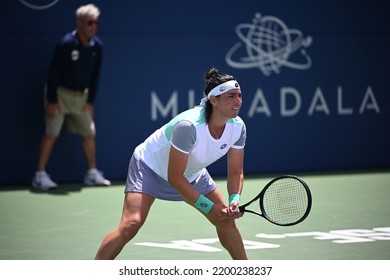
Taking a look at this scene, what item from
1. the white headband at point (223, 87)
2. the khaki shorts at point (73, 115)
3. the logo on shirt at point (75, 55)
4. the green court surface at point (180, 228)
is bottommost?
the green court surface at point (180, 228)

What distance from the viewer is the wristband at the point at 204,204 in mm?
6730

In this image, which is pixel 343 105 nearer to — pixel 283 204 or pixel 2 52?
pixel 2 52

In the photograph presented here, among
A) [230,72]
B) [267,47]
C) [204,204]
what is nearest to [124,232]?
[204,204]

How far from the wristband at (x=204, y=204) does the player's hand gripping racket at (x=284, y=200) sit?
28 centimetres

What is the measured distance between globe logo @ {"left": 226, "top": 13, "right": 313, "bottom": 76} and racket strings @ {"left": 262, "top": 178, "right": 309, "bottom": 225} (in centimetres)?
639

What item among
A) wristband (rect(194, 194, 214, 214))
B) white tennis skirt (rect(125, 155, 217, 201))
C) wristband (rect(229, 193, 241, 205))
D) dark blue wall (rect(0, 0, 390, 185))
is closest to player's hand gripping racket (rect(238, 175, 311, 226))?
wristband (rect(229, 193, 241, 205))

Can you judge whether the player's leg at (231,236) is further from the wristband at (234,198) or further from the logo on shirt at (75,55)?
the logo on shirt at (75,55)

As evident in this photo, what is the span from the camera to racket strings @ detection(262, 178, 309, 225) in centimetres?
682

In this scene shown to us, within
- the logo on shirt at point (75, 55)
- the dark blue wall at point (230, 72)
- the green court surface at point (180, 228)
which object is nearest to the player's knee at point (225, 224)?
the green court surface at point (180, 228)

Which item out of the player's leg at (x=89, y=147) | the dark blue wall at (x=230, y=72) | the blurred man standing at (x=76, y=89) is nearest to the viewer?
the blurred man standing at (x=76, y=89)

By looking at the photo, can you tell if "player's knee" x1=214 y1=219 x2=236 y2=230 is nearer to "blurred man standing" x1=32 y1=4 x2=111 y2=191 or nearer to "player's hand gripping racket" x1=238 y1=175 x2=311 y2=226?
"player's hand gripping racket" x1=238 y1=175 x2=311 y2=226

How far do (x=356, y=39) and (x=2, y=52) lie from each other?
467cm

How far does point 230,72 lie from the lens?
13234mm

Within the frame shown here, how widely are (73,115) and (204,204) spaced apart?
18.3 feet
